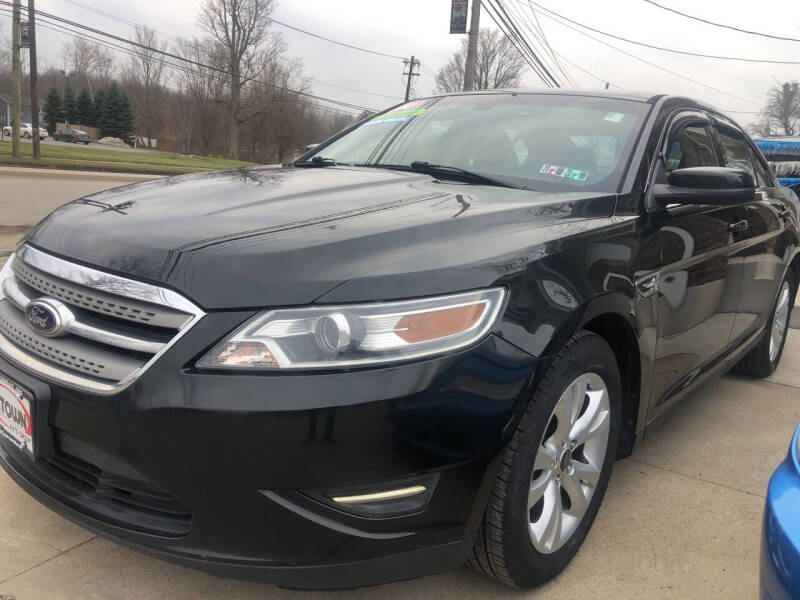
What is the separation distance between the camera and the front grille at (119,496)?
5.28ft

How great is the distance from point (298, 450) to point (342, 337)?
27 cm

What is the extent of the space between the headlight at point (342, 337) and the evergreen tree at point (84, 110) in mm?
80670

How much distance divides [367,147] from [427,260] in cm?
167

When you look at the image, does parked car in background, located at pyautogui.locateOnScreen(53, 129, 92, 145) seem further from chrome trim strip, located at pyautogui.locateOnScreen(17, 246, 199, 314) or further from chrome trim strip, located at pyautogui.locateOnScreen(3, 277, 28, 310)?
chrome trim strip, located at pyautogui.locateOnScreen(17, 246, 199, 314)

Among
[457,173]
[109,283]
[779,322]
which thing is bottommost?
[779,322]

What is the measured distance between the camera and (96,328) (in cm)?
166

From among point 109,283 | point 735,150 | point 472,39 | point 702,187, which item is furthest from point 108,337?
point 472,39

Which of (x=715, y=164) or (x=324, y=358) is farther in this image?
(x=715, y=164)

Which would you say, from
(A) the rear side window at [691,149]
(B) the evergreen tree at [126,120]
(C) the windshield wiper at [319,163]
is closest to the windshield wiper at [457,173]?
(C) the windshield wiper at [319,163]

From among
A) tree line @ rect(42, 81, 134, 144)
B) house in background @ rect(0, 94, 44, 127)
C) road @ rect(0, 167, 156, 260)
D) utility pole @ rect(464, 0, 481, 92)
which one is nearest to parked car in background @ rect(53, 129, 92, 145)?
house in background @ rect(0, 94, 44, 127)

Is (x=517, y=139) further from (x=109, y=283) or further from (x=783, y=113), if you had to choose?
(x=783, y=113)

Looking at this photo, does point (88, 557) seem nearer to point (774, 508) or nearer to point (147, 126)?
point (774, 508)

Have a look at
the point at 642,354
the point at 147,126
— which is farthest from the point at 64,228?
the point at 147,126

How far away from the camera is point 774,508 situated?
146cm
